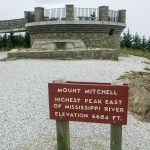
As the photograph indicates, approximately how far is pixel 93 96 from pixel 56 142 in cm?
149

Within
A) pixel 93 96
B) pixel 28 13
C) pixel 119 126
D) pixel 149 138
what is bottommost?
pixel 149 138

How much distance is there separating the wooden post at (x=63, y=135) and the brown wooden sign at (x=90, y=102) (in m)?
0.16

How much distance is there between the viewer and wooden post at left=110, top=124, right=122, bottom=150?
5801mm

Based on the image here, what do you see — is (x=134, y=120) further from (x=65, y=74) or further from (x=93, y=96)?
(x=65, y=74)

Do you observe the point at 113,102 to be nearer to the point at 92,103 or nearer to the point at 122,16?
the point at 92,103

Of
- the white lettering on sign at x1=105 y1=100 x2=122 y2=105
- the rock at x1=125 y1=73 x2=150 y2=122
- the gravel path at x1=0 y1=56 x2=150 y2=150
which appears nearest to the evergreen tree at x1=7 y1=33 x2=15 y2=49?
the gravel path at x1=0 y1=56 x2=150 y2=150

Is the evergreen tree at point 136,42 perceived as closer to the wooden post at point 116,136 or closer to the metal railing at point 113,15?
the metal railing at point 113,15

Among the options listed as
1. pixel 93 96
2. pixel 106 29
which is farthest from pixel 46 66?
pixel 93 96

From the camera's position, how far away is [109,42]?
83.2 ft

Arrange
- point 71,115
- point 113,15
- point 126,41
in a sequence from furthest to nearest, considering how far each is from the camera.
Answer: point 126,41 < point 113,15 < point 71,115

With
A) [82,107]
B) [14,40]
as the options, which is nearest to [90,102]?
[82,107]

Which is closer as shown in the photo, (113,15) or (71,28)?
(71,28)

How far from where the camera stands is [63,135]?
6.10 metres

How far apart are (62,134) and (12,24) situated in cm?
2730
